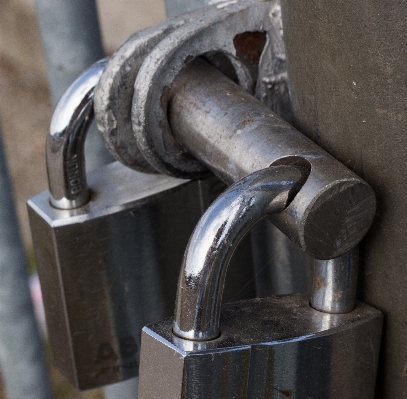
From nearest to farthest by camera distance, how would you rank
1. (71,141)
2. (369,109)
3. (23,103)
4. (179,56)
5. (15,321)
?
(369,109) < (179,56) < (71,141) < (15,321) < (23,103)

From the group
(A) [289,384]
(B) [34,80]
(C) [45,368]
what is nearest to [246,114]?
(A) [289,384]

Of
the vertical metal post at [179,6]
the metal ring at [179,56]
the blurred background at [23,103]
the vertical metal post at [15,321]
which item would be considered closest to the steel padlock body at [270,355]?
the metal ring at [179,56]

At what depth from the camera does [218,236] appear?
479 millimetres

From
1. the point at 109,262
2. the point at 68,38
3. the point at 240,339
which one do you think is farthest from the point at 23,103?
the point at 240,339

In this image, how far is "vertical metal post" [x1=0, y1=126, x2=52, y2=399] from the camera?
2.96 feet

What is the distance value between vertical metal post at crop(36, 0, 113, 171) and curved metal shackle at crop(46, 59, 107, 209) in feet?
0.37

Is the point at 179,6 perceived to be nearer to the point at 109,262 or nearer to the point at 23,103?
the point at 109,262

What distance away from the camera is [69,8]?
0.78 m

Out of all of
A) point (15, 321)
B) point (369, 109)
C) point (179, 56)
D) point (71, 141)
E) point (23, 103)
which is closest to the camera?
point (369, 109)

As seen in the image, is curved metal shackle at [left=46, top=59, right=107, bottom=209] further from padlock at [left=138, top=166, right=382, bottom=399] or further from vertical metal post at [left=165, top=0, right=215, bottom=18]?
padlock at [left=138, top=166, right=382, bottom=399]

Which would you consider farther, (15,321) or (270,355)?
(15,321)

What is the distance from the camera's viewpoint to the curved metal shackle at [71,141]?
0.69m

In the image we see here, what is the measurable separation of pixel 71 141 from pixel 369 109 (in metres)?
0.32

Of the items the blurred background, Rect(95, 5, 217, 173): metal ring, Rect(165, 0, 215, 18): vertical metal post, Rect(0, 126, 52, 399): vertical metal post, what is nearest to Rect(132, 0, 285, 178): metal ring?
Rect(95, 5, 217, 173): metal ring
